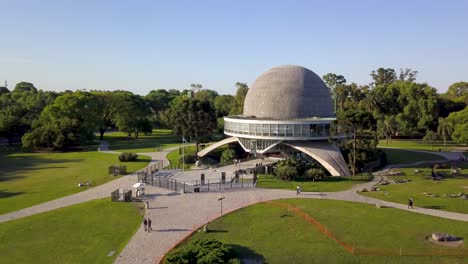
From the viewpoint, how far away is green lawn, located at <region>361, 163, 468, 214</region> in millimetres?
37972

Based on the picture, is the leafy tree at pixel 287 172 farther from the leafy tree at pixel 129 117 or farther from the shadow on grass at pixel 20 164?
the leafy tree at pixel 129 117

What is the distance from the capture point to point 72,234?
30.4m

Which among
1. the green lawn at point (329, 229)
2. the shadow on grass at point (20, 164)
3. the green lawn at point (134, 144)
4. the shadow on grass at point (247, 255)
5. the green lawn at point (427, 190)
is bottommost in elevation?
the shadow on grass at point (247, 255)

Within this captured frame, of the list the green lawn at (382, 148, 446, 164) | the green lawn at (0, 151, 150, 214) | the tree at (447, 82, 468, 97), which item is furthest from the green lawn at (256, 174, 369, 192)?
the tree at (447, 82, 468, 97)

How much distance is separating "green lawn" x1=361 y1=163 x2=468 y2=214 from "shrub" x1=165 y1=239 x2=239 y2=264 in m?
23.7

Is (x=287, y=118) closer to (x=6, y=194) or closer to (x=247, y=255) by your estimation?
(x=247, y=255)

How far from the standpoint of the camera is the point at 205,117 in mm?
69375

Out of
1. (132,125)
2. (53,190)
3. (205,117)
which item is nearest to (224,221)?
(53,190)

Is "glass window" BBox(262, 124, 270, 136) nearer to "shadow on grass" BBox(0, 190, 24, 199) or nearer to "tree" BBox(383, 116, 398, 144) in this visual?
"shadow on grass" BBox(0, 190, 24, 199)

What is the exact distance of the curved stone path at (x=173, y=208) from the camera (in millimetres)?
27500

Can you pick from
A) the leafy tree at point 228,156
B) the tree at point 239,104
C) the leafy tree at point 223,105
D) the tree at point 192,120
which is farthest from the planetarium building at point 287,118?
the leafy tree at point 223,105

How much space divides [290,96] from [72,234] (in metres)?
44.3

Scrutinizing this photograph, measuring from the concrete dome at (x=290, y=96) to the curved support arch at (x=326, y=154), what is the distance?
7.13 meters

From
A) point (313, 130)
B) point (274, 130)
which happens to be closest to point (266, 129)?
point (274, 130)
